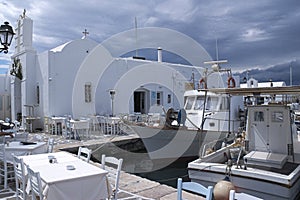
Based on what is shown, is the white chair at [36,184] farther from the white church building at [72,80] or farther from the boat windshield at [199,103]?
the white church building at [72,80]

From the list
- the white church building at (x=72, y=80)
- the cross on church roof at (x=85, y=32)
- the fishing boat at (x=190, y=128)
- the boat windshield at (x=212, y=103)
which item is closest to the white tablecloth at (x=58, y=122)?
the white church building at (x=72, y=80)

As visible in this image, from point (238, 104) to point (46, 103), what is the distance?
1002cm

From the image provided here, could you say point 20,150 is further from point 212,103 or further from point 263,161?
point 212,103

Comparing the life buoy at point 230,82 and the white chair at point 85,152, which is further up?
the life buoy at point 230,82

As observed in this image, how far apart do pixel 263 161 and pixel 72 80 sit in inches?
461

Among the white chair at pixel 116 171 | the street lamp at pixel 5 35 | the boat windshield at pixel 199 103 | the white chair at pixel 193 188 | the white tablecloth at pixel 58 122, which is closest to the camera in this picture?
the white chair at pixel 193 188

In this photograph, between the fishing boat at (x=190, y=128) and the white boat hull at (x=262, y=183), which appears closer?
the white boat hull at (x=262, y=183)

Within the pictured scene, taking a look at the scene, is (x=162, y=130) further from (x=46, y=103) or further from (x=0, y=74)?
(x=0, y=74)

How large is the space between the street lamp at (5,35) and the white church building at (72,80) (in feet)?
27.5

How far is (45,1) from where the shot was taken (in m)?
10.5

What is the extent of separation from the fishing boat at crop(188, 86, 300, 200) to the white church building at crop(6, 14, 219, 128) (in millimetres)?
7399

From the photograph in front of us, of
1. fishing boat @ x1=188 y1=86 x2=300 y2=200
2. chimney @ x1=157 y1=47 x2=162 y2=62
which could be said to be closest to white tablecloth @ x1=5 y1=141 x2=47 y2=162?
fishing boat @ x1=188 y1=86 x2=300 y2=200

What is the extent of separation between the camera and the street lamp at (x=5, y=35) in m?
5.97

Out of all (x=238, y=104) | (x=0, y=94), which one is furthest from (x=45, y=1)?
(x=0, y=94)
